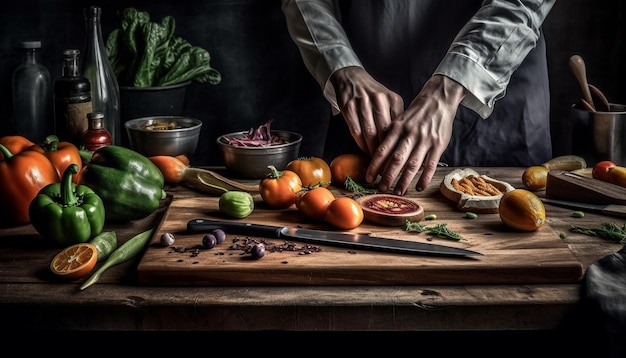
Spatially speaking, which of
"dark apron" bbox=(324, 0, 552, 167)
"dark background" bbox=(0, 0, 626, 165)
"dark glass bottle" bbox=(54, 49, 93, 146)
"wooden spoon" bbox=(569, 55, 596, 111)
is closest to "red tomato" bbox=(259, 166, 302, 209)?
"dark glass bottle" bbox=(54, 49, 93, 146)

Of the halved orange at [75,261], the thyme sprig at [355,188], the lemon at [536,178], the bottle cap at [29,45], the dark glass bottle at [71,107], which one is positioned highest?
the bottle cap at [29,45]

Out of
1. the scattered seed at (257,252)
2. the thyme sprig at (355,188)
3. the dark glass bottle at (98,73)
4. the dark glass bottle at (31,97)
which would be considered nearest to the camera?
the scattered seed at (257,252)

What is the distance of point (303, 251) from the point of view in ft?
4.49

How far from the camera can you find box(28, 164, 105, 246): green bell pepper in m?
1.41

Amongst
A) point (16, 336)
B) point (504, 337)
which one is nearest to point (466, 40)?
point (504, 337)

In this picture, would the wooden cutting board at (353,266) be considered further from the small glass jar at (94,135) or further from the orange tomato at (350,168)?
the small glass jar at (94,135)

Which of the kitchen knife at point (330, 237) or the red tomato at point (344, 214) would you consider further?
the red tomato at point (344, 214)

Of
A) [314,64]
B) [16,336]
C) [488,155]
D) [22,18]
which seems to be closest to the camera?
[16,336]

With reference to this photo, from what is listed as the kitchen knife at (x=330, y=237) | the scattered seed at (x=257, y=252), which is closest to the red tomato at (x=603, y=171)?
the kitchen knife at (x=330, y=237)

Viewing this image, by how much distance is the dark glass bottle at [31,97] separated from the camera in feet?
7.78

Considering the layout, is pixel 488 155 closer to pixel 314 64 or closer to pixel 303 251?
pixel 314 64

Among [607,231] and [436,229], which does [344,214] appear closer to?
[436,229]

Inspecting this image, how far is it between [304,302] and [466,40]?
938 mm

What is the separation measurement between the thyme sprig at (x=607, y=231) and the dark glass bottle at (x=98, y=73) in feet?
4.55
